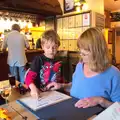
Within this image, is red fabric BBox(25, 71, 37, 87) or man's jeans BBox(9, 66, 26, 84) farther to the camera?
man's jeans BBox(9, 66, 26, 84)

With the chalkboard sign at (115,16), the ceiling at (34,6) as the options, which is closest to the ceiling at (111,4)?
the chalkboard sign at (115,16)

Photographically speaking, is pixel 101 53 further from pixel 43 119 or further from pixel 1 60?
pixel 1 60

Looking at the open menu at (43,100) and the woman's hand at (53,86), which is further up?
the woman's hand at (53,86)

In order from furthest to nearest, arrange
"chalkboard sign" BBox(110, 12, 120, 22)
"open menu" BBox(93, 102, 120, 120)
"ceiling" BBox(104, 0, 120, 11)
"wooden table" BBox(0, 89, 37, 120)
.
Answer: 1. "chalkboard sign" BBox(110, 12, 120, 22)
2. "ceiling" BBox(104, 0, 120, 11)
3. "wooden table" BBox(0, 89, 37, 120)
4. "open menu" BBox(93, 102, 120, 120)

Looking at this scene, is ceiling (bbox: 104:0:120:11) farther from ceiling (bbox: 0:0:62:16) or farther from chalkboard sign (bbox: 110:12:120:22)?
ceiling (bbox: 0:0:62:16)

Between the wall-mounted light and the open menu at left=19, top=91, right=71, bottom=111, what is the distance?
342cm

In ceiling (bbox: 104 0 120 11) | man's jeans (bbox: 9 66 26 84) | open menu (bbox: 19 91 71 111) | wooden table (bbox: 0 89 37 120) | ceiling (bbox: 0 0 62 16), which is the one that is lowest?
man's jeans (bbox: 9 66 26 84)

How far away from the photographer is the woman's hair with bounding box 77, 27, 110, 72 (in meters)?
1.10

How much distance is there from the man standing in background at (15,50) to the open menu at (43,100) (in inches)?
98.2

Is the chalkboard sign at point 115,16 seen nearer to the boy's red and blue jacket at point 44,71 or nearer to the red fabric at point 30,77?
the boy's red and blue jacket at point 44,71

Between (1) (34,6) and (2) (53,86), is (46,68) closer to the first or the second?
(2) (53,86)

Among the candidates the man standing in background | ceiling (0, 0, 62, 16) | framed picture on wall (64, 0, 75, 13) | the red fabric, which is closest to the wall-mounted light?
framed picture on wall (64, 0, 75, 13)

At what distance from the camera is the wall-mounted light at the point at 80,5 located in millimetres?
4189

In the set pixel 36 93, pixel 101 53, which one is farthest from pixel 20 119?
pixel 101 53
